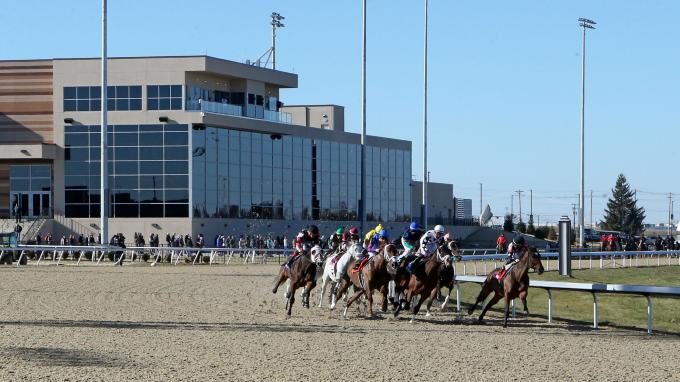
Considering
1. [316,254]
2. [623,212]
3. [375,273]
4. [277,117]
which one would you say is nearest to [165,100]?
[277,117]

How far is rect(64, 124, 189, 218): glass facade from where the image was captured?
65.7 m

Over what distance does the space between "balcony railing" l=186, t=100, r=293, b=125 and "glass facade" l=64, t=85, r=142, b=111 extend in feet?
9.45

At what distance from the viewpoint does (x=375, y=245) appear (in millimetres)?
24094

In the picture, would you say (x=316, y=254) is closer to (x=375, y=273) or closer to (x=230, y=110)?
(x=375, y=273)

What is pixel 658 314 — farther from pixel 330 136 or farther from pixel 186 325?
pixel 330 136

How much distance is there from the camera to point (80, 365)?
1391cm

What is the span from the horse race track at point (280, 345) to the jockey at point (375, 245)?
1.13 m

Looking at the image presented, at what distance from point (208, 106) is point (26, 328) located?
49.3 m

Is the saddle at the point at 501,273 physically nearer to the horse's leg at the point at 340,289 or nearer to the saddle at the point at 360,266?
the saddle at the point at 360,266

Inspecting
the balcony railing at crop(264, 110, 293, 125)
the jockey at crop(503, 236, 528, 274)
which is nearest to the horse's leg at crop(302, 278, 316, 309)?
the jockey at crop(503, 236, 528, 274)

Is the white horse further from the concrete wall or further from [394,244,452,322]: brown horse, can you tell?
the concrete wall

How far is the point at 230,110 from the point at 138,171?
21.5 ft

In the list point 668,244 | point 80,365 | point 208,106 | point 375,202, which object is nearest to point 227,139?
point 208,106

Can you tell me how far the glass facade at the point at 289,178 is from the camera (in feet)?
221
